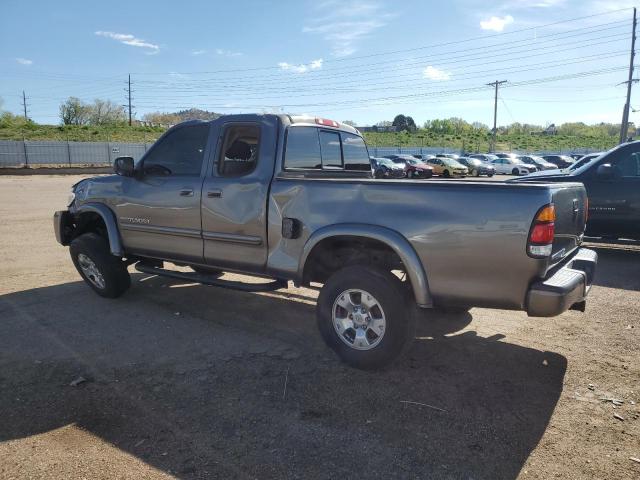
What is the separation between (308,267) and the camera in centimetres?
412

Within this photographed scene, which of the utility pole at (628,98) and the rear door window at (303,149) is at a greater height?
the utility pole at (628,98)

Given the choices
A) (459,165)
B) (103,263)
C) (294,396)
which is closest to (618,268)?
(294,396)

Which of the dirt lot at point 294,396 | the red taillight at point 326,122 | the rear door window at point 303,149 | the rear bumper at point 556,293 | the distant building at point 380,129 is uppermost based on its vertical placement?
the distant building at point 380,129

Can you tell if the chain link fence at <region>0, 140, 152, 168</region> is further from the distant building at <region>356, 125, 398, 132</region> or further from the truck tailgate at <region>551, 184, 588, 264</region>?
the distant building at <region>356, 125, 398, 132</region>

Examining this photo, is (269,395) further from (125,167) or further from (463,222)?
(125,167)

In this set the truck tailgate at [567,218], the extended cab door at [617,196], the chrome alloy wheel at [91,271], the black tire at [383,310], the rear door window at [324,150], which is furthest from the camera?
the extended cab door at [617,196]

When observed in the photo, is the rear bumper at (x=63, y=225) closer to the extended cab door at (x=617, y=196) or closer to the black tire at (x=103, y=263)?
the black tire at (x=103, y=263)

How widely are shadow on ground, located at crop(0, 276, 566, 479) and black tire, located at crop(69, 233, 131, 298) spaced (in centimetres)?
51

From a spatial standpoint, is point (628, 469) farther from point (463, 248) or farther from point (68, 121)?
point (68, 121)

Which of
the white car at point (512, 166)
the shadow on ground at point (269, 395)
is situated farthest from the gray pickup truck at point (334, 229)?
the white car at point (512, 166)

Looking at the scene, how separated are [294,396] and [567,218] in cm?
241

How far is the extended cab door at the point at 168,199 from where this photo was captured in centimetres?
477

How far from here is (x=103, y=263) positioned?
17.9ft

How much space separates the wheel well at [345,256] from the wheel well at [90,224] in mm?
2946
